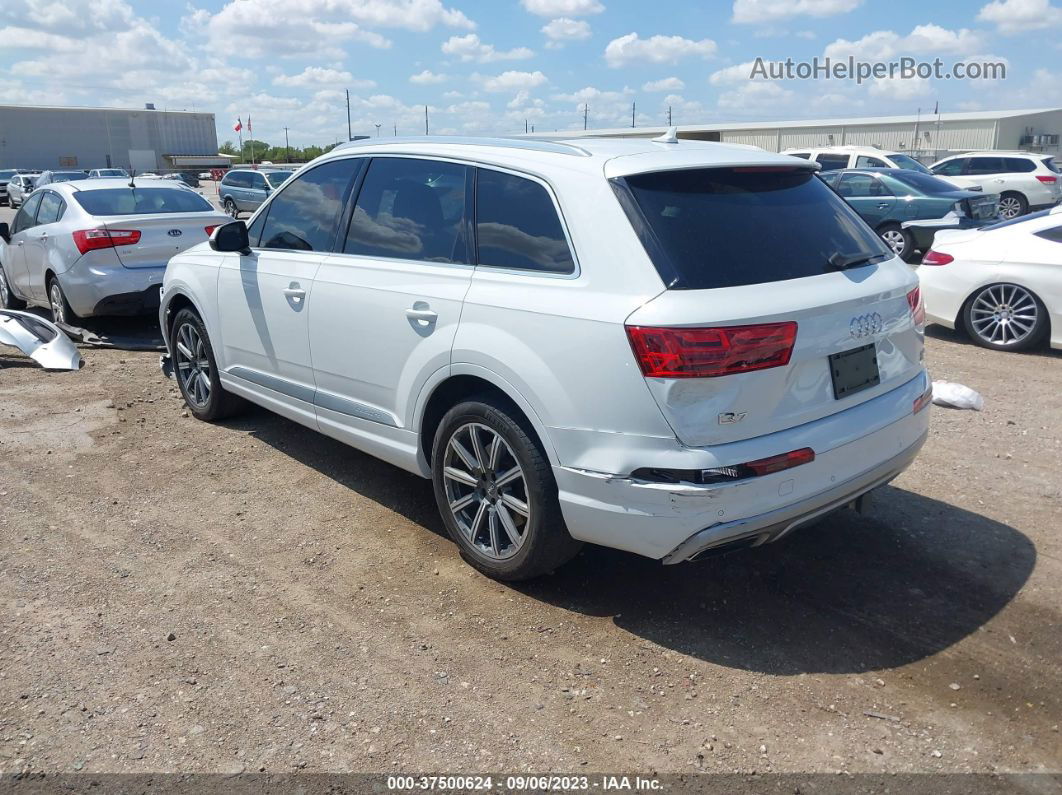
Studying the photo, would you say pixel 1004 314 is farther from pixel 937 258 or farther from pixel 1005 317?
pixel 937 258

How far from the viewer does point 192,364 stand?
6.21 m

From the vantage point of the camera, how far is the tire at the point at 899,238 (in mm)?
14070

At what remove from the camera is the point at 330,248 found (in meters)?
4.66

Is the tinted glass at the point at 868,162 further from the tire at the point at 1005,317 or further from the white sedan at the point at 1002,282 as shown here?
the tire at the point at 1005,317

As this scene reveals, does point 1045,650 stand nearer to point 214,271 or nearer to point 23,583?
point 23,583

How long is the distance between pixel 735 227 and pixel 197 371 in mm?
4211

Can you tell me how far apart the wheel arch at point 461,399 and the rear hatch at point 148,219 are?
5605mm

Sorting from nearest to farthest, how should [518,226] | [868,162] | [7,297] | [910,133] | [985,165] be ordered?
[518,226]
[7,297]
[868,162]
[985,165]
[910,133]

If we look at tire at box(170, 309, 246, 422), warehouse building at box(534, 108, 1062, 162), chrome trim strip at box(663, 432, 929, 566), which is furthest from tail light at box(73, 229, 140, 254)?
warehouse building at box(534, 108, 1062, 162)

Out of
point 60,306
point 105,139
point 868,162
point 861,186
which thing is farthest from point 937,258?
point 105,139

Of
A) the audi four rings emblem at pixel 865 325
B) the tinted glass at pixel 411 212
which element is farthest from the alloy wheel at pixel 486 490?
the audi four rings emblem at pixel 865 325

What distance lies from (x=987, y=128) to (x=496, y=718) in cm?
4871

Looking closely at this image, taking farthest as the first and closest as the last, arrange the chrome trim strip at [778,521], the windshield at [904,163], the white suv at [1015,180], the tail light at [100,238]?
the white suv at [1015,180] < the windshield at [904,163] < the tail light at [100,238] < the chrome trim strip at [778,521]

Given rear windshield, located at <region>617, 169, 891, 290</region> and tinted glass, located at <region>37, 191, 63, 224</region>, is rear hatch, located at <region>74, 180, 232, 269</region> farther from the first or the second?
rear windshield, located at <region>617, 169, 891, 290</region>
